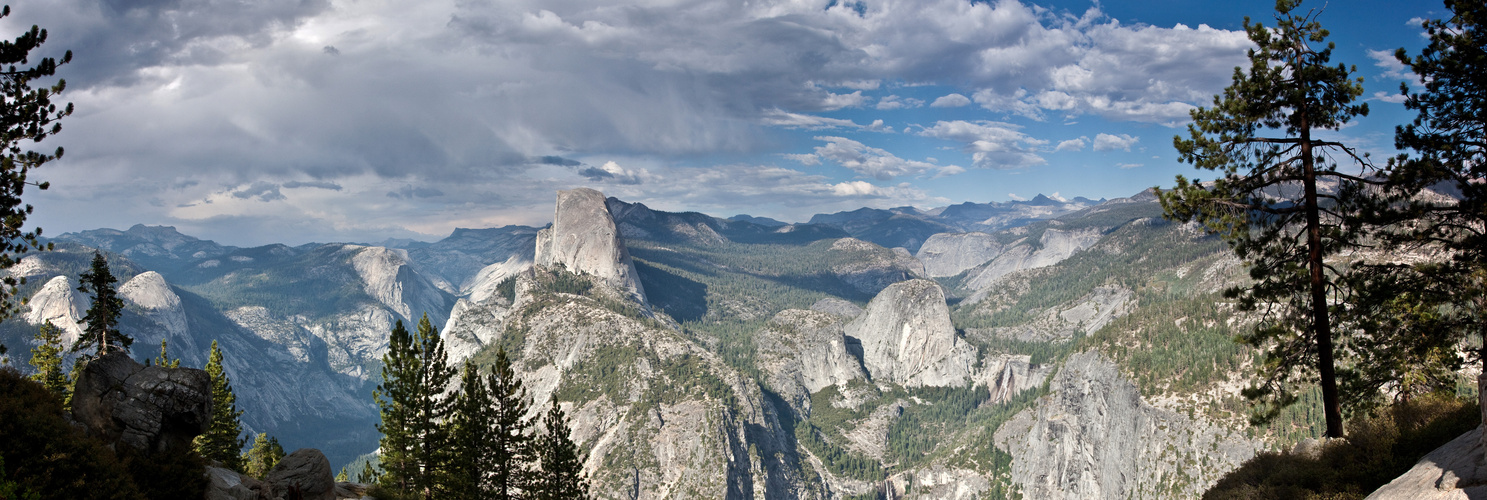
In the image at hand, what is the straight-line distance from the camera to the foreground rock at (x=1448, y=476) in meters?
11.8

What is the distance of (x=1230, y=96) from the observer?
19.1 m

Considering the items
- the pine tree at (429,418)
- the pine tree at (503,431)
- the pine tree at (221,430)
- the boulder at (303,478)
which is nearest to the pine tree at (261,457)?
the pine tree at (221,430)

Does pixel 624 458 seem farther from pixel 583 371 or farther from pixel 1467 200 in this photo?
pixel 1467 200

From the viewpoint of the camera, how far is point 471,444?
107 feet

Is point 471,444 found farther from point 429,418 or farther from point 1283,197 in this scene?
point 1283,197

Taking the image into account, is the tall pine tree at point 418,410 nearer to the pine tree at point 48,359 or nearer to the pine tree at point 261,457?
the pine tree at point 48,359

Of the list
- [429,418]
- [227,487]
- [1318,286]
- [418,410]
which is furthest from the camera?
[429,418]

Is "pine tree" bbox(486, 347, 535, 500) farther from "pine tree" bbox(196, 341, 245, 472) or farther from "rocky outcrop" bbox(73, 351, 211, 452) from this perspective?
"pine tree" bbox(196, 341, 245, 472)

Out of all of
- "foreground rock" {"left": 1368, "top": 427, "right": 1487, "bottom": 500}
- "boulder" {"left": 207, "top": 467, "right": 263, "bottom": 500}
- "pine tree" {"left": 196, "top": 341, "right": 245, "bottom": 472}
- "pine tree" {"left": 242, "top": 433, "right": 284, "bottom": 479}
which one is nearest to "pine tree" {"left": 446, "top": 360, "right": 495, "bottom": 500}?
"boulder" {"left": 207, "top": 467, "right": 263, "bottom": 500}

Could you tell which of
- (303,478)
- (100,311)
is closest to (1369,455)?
(303,478)

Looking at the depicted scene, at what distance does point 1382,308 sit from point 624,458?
358 feet

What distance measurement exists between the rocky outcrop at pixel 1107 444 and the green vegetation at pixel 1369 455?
2515 inches

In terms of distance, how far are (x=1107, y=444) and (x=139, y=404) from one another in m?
126

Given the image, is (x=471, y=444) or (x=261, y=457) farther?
(x=261, y=457)
